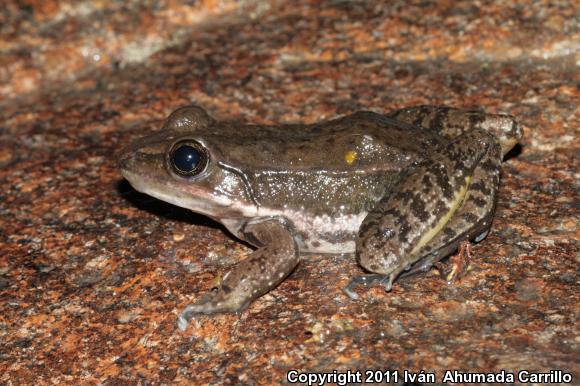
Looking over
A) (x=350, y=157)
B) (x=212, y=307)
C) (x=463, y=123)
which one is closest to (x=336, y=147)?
(x=350, y=157)

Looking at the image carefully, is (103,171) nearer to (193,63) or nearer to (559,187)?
(193,63)

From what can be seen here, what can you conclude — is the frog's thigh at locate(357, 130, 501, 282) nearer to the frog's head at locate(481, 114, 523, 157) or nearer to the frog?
the frog

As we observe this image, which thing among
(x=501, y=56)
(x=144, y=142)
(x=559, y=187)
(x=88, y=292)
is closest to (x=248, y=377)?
(x=88, y=292)

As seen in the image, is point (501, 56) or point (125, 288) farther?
point (501, 56)

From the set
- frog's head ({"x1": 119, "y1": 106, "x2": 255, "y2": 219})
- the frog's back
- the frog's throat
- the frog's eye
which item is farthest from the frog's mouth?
the frog's throat

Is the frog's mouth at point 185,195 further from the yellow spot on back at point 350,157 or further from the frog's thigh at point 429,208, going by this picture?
the frog's thigh at point 429,208

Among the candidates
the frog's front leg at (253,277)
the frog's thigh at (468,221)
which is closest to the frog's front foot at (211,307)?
the frog's front leg at (253,277)

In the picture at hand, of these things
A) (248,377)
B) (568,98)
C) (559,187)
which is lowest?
(248,377)
